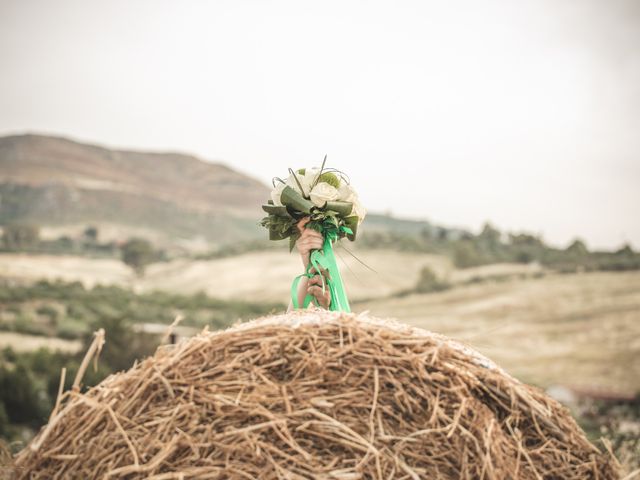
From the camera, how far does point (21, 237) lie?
68.9 meters

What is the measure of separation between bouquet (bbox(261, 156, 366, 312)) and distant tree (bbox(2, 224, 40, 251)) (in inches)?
2669

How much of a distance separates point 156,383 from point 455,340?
1384 millimetres

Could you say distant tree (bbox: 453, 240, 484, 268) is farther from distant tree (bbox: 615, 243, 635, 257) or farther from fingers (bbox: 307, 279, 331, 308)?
fingers (bbox: 307, 279, 331, 308)

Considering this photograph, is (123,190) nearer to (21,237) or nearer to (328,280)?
(21,237)

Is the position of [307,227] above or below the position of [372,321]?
above

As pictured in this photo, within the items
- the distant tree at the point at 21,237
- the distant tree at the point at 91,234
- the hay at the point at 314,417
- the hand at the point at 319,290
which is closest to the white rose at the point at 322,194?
the hand at the point at 319,290

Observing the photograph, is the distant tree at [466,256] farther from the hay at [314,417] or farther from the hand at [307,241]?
the hay at [314,417]

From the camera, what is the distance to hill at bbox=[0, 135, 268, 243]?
10144 centimetres

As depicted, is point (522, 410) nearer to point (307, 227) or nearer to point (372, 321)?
point (372, 321)

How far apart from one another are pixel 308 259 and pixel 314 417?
84.4 inches

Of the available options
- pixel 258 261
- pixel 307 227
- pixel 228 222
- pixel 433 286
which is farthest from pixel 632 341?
pixel 228 222

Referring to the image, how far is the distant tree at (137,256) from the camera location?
2586 inches

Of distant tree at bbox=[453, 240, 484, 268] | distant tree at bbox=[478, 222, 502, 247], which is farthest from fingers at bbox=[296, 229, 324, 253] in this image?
distant tree at bbox=[478, 222, 502, 247]

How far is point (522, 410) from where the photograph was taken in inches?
112
